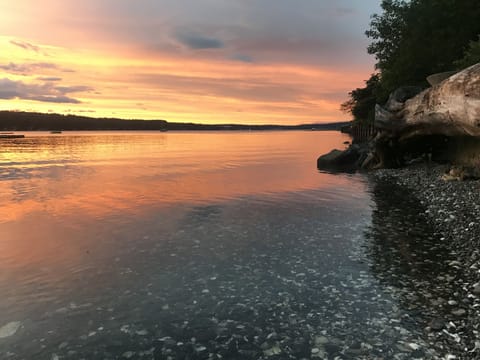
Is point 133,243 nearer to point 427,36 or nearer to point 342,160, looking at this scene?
point 342,160

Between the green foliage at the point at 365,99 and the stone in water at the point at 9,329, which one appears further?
the green foliage at the point at 365,99

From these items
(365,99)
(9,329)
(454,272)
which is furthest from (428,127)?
(365,99)

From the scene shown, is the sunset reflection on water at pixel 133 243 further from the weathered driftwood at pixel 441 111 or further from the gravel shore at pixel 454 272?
the weathered driftwood at pixel 441 111

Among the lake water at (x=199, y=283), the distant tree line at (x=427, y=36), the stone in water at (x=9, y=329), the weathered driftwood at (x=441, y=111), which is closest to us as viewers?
the lake water at (x=199, y=283)

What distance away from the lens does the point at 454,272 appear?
867 centimetres

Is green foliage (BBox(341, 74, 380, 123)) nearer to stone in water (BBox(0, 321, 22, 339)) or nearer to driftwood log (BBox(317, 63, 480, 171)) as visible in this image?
driftwood log (BBox(317, 63, 480, 171))

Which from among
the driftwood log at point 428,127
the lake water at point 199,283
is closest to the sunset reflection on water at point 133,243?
the lake water at point 199,283

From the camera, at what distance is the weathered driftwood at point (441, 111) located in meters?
13.5

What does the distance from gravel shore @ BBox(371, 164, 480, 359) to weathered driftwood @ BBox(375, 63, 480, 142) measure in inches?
113

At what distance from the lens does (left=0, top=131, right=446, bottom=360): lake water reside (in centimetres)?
612

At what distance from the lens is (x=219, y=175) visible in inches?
1136

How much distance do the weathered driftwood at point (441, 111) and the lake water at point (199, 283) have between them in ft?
17.0

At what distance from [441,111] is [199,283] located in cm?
1455

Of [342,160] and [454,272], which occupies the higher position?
[342,160]
